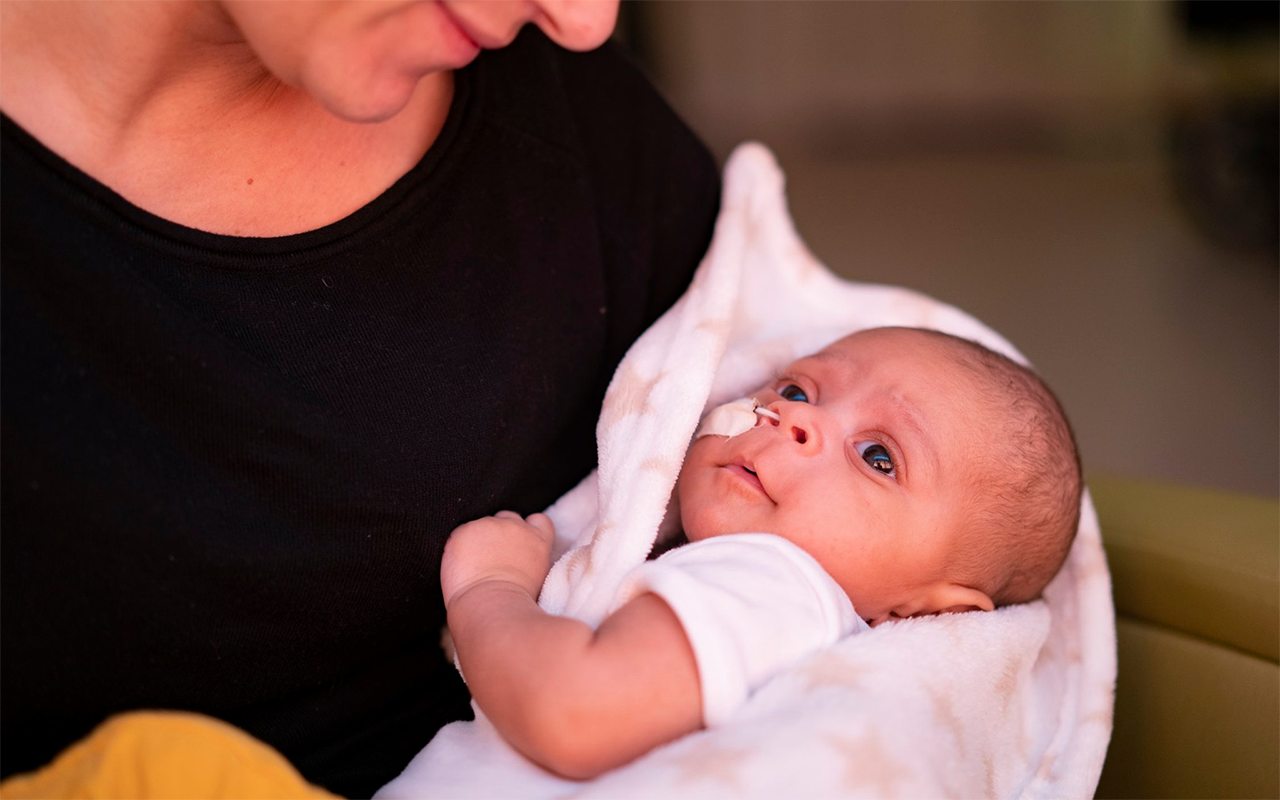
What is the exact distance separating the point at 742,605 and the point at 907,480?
10.2 inches

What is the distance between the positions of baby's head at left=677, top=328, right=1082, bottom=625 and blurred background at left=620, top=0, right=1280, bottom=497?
163 cm

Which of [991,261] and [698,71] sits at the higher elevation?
[698,71]

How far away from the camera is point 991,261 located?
365 cm

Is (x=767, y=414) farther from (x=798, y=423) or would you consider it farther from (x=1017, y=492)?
(x=1017, y=492)

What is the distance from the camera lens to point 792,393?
1.14 metres

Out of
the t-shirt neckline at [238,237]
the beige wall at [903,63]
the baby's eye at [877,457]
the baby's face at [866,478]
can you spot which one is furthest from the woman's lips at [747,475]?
the beige wall at [903,63]

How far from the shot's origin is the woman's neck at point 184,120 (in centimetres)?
85

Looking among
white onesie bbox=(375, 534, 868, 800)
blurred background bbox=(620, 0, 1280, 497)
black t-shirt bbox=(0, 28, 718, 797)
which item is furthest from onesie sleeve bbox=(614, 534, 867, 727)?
blurred background bbox=(620, 0, 1280, 497)

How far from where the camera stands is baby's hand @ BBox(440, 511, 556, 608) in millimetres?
941

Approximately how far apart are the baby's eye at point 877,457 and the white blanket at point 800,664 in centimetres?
15

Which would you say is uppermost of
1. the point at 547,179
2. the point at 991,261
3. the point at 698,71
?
the point at 547,179

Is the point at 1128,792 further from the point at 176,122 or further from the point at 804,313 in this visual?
the point at 176,122

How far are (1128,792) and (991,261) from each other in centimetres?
273

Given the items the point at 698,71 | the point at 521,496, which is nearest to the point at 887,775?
the point at 521,496
